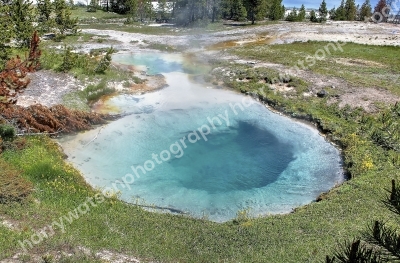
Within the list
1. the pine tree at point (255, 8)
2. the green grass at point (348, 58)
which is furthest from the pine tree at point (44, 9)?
the pine tree at point (255, 8)

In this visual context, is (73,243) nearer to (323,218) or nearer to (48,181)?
(48,181)

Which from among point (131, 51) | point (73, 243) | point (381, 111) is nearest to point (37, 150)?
point (73, 243)

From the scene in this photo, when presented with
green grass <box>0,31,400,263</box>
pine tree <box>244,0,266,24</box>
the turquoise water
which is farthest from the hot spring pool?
pine tree <box>244,0,266,24</box>

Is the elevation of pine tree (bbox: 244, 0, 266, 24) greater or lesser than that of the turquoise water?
greater

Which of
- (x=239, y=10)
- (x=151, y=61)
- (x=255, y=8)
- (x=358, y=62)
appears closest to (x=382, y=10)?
(x=255, y=8)

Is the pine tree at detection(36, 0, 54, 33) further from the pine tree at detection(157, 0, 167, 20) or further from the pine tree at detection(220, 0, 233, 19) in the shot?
the pine tree at detection(220, 0, 233, 19)
